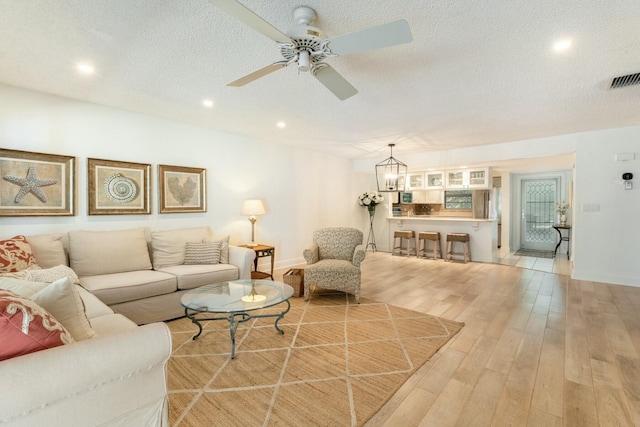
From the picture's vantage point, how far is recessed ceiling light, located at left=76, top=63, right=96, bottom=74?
8.47 feet

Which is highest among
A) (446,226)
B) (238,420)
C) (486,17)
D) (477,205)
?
(486,17)

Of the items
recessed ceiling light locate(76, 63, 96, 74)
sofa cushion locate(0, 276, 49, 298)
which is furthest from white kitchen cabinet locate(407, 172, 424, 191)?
sofa cushion locate(0, 276, 49, 298)

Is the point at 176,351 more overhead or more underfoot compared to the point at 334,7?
more underfoot

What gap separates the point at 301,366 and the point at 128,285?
187cm

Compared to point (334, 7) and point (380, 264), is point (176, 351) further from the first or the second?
point (380, 264)

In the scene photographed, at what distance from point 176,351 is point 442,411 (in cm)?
205

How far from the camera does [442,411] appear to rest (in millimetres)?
Answer: 1771

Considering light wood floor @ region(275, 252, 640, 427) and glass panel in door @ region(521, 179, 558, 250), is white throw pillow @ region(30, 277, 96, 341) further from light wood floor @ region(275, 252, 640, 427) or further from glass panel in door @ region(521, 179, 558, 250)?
glass panel in door @ region(521, 179, 558, 250)

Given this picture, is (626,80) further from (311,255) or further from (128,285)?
(128,285)

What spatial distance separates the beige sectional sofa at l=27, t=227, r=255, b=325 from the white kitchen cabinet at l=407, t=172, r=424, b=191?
15.9ft

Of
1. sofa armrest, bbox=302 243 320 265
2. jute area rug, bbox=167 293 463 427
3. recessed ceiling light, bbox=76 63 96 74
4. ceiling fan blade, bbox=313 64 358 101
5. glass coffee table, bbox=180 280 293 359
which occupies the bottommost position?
jute area rug, bbox=167 293 463 427

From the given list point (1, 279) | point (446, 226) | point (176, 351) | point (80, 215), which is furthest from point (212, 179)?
point (446, 226)

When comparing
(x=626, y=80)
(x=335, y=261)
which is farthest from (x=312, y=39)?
(x=626, y=80)

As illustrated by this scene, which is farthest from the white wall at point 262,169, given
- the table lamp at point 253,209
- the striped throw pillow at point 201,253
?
the striped throw pillow at point 201,253
